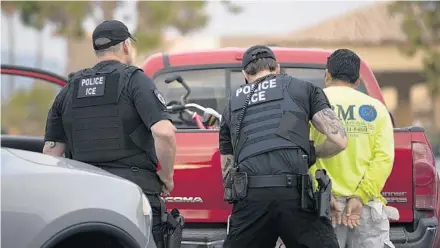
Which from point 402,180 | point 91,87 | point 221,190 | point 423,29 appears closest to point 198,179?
point 221,190

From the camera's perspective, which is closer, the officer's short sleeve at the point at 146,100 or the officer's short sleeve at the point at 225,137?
the officer's short sleeve at the point at 146,100

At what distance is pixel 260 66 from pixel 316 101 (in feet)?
1.22

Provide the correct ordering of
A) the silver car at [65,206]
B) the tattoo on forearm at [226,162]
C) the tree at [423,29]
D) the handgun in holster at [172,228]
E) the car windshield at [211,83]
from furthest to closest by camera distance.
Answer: the tree at [423,29] → the car windshield at [211,83] → the tattoo on forearm at [226,162] → the handgun in holster at [172,228] → the silver car at [65,206]

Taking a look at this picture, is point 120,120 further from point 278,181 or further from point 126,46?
point 278,181

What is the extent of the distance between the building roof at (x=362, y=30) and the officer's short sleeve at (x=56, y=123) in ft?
72.8

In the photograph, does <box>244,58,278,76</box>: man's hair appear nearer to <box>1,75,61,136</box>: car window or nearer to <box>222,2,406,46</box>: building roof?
<box>222,2,406,46</box>: building roof

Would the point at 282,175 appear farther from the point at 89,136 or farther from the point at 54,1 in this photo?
the point at 54,1

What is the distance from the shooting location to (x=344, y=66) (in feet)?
15.9

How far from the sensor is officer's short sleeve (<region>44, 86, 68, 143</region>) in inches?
189

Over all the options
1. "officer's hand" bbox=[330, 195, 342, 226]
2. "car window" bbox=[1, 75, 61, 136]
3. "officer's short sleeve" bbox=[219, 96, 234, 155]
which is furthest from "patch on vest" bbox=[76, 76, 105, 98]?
"car window" bbox=[1, 75, 61, 136]

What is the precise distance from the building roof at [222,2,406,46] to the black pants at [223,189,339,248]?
22.5 metres

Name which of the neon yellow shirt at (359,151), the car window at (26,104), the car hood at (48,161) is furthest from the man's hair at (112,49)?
the car window at (26,104)

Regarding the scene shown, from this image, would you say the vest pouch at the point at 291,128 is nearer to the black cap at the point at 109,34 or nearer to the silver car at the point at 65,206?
the silver car at the point at 65,206

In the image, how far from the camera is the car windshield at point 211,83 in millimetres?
6270
